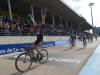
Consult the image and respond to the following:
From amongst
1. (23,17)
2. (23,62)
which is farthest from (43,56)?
(23,17)

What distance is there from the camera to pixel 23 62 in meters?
10.2

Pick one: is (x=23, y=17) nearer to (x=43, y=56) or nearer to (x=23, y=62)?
(x=43, y=56)

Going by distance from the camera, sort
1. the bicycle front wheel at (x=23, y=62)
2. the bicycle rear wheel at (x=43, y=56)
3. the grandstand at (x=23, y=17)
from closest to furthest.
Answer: the bicycle front wheel at (x=23, y=62)
the bicycle rear wheel at (x=43, y=56)
the grandstand at (x=23, y=17)

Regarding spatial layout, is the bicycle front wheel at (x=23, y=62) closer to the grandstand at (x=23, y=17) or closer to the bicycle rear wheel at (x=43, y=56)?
the bicycle rear wheel at (x=43, y=56)

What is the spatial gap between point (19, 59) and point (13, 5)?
24.9 m

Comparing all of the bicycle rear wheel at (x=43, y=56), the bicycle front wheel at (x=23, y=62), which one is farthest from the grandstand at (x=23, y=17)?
the bicycle front wheel at (x=23, y=62)

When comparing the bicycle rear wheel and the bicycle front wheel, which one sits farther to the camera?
the bicycle rear wheel

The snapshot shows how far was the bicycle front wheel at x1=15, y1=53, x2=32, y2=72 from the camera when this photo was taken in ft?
32.6

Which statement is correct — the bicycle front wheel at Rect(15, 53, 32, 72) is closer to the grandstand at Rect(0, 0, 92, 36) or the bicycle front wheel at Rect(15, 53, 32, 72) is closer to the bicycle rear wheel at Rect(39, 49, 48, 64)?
the bicycle rear wheel at Rect(39, 49, 48, 64)

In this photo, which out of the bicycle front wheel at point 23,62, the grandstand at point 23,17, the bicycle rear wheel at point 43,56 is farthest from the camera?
the grandstand at point 23,17

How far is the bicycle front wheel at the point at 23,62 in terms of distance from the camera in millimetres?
9945

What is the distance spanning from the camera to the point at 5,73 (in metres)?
9.62

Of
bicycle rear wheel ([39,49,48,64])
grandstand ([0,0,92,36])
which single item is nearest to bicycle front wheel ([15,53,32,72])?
bicycle rear wheel ([39,49,48,64])

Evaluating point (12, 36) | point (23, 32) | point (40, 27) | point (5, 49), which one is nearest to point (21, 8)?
point (23, 32)
